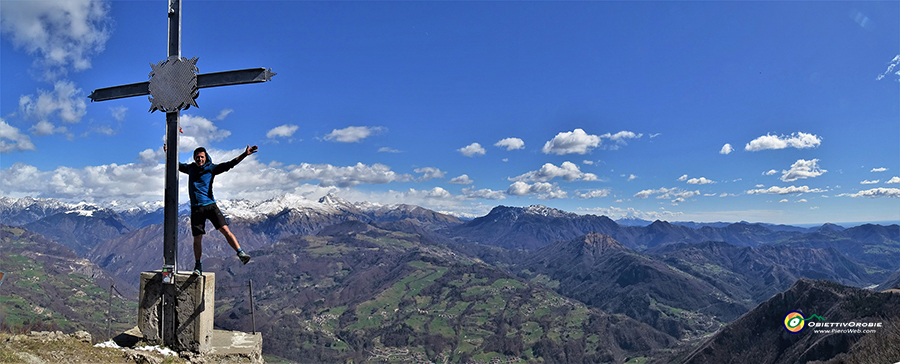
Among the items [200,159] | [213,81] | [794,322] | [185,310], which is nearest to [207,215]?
[200,159]

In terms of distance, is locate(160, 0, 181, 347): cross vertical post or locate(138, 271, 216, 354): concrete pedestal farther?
locate(160, 0, 181, 347): cross vertical post

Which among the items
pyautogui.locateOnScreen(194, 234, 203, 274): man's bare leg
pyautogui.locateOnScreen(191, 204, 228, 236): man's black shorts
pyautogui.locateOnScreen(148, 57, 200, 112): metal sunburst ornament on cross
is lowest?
pyautogui.locateOnScreen(194, 234, 203, 274): man's bare leg

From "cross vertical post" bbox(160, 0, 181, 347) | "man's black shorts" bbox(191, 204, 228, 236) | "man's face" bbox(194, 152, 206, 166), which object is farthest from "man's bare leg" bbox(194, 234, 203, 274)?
"man's face" bbox(194, 152, 206, 166)

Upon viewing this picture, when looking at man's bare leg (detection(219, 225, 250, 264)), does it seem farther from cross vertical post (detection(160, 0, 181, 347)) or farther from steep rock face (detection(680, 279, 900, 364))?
steep rock face (detection(680, 279, 900, 364))

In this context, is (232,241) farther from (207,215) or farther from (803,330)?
(803,330)

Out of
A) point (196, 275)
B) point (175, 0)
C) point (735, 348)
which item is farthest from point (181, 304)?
point (735, 348)

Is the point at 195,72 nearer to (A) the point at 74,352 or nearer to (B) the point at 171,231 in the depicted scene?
(B) the point at 171,231
